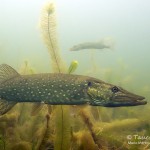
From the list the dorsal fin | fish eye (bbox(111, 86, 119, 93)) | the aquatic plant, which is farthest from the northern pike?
the aquatic plant

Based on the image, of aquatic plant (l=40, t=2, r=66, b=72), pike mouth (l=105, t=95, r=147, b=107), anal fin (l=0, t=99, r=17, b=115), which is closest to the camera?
pike mouth (l=105, t=95, r=147, b=107)

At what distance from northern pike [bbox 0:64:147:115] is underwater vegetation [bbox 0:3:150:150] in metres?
0.19

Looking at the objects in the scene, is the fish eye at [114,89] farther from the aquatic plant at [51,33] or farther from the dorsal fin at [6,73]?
the aquatic plant at [51,33]

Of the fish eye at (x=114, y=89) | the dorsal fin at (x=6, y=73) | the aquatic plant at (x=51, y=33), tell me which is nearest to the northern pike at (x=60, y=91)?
the fish eye at (x=114, y=89)

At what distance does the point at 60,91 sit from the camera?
354cm

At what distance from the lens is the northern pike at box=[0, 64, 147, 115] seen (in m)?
3.45

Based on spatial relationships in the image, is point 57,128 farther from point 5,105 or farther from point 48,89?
point 5,105

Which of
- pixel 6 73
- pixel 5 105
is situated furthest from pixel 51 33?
pixel 5 105

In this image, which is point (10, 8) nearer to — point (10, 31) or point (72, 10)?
point (10, 31)

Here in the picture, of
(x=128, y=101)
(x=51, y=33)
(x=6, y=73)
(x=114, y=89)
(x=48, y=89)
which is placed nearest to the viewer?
(x=128, y=101)

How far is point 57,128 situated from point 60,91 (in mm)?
543

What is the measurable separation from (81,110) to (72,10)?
124263mm

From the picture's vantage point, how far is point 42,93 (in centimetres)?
355

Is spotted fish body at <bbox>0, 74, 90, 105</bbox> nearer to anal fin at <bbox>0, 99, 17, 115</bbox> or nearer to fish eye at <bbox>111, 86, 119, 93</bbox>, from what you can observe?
anal fin at <bbox>0, 99, 17, 115</bbox>
